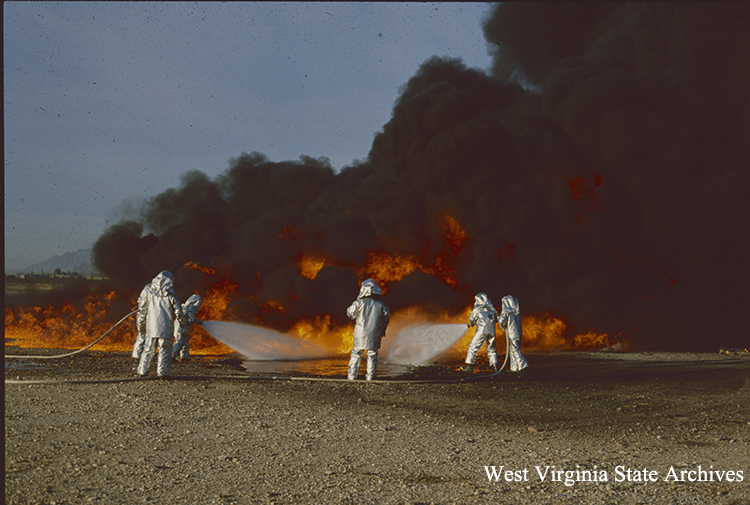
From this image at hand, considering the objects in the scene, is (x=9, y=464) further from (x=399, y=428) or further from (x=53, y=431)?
(x=399, y=428)

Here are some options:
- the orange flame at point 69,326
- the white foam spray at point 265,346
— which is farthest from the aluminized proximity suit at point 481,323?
the orange flame at point 69,326

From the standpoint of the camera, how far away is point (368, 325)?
13.0 m

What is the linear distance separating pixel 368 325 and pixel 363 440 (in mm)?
5223

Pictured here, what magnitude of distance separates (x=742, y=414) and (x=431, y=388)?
544 cm

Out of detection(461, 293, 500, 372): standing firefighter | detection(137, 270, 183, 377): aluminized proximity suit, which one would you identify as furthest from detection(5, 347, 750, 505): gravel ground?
detection(461, 293, 500, 372): standing firefighter

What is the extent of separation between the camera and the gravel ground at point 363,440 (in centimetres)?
574

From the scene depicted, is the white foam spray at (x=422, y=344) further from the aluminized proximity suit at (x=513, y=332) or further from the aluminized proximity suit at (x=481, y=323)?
the aluminized proximity suit at (x=513, y=332)

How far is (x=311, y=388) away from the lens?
39.5 ft

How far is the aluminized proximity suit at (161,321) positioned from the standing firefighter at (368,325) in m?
3.64

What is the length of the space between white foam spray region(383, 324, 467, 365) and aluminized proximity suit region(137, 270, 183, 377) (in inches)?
292

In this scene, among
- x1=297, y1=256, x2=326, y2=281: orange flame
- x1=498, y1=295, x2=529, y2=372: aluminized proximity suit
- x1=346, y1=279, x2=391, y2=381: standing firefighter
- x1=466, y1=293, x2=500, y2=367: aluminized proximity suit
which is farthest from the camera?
x1=297, y1=256, x2=326, y2=281: orange flame

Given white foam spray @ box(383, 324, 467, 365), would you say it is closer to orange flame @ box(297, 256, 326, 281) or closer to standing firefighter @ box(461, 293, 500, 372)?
standing firefighter @ box(461, 293, 500, 372)

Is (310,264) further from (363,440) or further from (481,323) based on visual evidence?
(363,440)

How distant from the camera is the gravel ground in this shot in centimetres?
574
